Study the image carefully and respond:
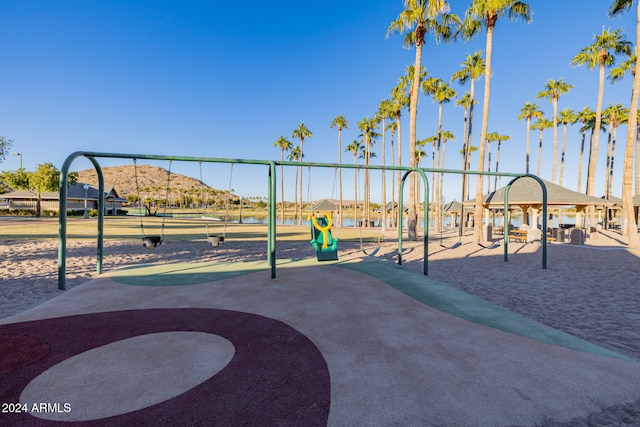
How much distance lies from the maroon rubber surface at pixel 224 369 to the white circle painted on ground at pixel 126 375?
96 millimetres

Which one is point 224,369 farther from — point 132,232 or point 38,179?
point 38,179

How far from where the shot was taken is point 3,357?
134 inches

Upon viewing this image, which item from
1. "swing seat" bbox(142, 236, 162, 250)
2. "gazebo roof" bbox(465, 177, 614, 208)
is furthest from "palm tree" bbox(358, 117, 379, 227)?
"swing seat" bbox(142, 236, 162, 250)

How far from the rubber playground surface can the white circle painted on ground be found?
0.02 meters

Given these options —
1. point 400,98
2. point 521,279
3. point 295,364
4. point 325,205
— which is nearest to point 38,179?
point 325,205

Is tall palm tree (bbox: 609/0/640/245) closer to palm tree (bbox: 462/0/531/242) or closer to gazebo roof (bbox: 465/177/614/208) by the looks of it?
gazebo roof (bbox: 465/177/614/208)

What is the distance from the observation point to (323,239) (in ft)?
31.2

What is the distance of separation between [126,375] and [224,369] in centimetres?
103

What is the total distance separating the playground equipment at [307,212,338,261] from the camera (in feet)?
30.6

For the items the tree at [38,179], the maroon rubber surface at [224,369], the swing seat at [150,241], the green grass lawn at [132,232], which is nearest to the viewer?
the maroon rubber surface at [224,369]

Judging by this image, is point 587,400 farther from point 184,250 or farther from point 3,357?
point 184,250

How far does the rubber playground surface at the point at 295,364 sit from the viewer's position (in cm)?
250

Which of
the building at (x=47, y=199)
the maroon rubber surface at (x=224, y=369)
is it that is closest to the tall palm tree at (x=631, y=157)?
the maroon rubber surface at (x=224, y=369)

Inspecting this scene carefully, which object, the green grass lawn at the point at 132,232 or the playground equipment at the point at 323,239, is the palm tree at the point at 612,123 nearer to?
the green grass lawn at the point at 132,232
